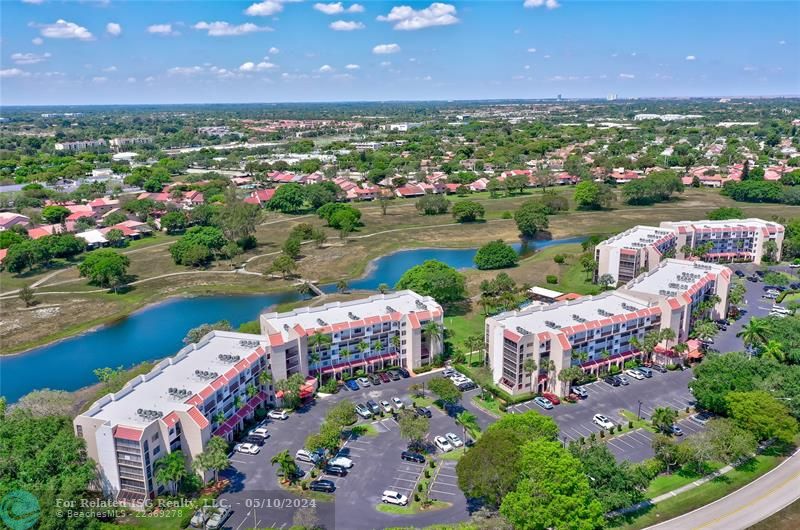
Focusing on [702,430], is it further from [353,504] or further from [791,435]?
[353,504]

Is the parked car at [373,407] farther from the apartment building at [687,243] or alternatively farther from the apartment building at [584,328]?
the apartment building at [687,243]

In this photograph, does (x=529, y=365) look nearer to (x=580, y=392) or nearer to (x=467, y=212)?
(x=580, y=392)

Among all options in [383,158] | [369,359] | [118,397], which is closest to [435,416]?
[369,359]

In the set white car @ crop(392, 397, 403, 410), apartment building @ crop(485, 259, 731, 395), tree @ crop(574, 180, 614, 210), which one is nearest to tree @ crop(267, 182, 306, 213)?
tree @ crop(574, 180, 614, 210)

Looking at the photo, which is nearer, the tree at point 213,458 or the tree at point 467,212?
the tree at point 213,458

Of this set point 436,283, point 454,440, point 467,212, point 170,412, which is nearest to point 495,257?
point 436,283

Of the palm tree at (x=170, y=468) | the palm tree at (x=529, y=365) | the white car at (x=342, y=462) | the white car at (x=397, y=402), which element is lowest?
the white car at (x=397, y=402)

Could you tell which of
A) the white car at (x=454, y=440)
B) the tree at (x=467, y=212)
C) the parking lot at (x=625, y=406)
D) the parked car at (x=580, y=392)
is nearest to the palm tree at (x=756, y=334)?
the parking lot at (x=625, y=406)
